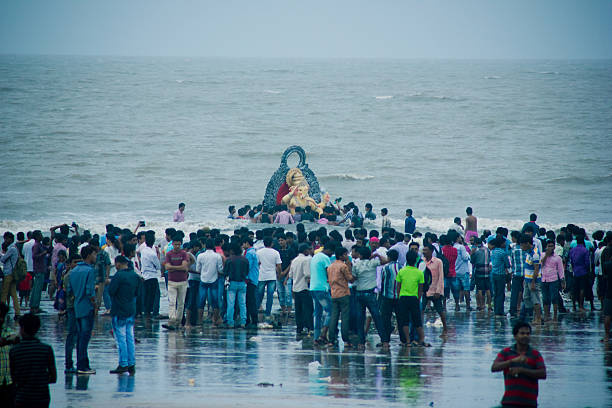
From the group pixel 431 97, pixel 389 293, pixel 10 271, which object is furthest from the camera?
pixel 431 97

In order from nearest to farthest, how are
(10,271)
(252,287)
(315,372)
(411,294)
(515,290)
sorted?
(315,372), (411,294), (252,287), (10,271), (515,290)

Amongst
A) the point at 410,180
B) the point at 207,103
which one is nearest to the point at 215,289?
the point at 410,180

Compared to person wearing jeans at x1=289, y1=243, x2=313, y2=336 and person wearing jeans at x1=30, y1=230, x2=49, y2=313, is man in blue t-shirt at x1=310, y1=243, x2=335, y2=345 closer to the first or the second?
person wearing jeans at x1=289, y1=243, x2=313, y2=336

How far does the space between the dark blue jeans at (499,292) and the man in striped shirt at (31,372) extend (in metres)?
9.86

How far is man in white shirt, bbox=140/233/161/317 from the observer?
14.4 meters

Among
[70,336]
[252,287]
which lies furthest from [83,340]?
[252,287]

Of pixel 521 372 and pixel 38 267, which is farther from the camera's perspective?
pixel 38 267

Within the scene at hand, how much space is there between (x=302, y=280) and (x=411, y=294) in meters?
2.16

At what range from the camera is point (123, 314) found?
9969 mm

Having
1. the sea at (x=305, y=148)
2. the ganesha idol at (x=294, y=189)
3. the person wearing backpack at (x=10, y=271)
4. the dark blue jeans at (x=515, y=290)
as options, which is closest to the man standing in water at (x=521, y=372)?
the dark blue jeans at (x=515, y=290)

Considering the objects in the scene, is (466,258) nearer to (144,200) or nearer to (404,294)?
(404,294)

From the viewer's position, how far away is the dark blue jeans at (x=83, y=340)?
9.95 m

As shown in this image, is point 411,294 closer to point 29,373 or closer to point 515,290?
point 515,290

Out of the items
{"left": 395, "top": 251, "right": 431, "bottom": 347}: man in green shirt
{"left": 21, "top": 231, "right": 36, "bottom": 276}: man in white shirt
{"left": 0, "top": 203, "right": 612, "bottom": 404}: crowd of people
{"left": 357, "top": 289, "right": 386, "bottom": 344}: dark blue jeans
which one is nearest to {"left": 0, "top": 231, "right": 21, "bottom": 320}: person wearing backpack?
{"left": 0, "top": 203, "right": 612, "bottom": 404}: crowd of people
